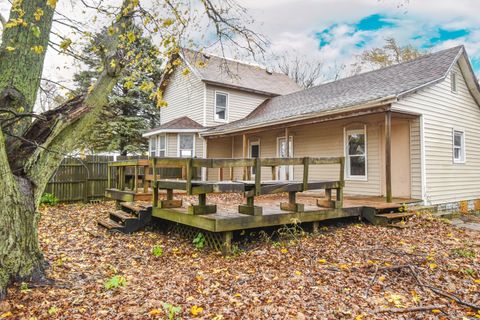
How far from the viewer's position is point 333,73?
32.2m

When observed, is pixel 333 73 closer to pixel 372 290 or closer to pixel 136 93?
pixel 136 93

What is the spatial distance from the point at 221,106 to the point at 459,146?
10.3 meters

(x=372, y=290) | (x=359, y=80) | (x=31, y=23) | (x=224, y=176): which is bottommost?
(x=372, y=290)

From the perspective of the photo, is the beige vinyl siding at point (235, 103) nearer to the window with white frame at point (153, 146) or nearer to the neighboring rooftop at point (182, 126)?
the neighboring rooftop at point (182, 126)

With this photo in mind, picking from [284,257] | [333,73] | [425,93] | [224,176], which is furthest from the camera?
[333,73]

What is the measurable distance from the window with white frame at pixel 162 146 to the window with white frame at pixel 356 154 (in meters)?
8.99

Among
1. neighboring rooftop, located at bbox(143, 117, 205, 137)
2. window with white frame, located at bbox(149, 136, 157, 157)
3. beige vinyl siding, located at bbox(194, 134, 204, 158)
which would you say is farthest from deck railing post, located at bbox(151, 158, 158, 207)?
window with white frame, located at bbox(149, 136, 157, 157)

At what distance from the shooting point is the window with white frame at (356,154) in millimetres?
10289

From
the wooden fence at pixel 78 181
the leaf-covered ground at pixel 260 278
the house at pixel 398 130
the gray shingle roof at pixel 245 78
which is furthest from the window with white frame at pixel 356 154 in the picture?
the wooden fence at pixel 78 181

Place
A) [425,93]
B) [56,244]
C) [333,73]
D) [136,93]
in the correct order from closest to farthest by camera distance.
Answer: [56,244], [425,93], [136,93], [333,73]

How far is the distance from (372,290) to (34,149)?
14.0 ft

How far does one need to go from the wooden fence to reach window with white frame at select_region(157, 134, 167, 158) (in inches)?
180

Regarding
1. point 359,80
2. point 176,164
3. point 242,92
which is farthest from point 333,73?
point 176,164

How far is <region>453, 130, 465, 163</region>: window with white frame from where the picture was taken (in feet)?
34.7
